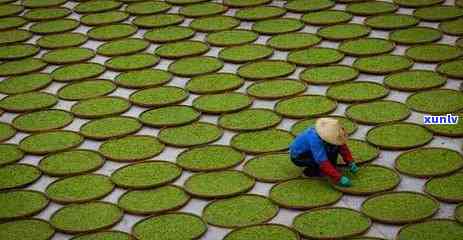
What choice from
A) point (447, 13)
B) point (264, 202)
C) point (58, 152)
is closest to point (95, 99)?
point (58, 152)

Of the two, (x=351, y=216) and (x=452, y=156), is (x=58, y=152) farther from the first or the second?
(x=452, y=156)

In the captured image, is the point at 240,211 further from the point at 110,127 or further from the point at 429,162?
the point at 110,127

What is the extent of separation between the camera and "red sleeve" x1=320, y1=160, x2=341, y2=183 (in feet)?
13.2

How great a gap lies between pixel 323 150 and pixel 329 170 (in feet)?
0.36

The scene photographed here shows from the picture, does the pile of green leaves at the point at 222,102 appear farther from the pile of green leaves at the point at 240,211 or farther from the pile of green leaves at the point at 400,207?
the pile of green leaves at the point at 400,207

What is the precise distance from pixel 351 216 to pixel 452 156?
0.82 metres

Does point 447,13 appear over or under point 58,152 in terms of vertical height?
over

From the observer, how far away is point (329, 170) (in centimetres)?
402

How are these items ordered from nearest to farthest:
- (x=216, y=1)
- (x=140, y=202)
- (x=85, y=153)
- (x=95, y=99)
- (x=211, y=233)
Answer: (x=211, y=233), (x=140, y=202), (x=85, y=153), (x=95, y=99), (x=216, y=1)

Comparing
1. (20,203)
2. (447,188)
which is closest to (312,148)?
(447,188)

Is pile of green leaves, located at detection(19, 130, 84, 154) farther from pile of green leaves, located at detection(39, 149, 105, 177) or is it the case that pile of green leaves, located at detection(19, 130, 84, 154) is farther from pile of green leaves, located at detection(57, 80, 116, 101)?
pile of green leaves, located at detection(57, 80, 116, 101)

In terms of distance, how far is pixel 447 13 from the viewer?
611 centimetres

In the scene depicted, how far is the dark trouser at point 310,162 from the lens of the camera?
163 inches

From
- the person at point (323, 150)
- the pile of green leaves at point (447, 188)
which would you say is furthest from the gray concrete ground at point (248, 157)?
the person at point (323, 150)
